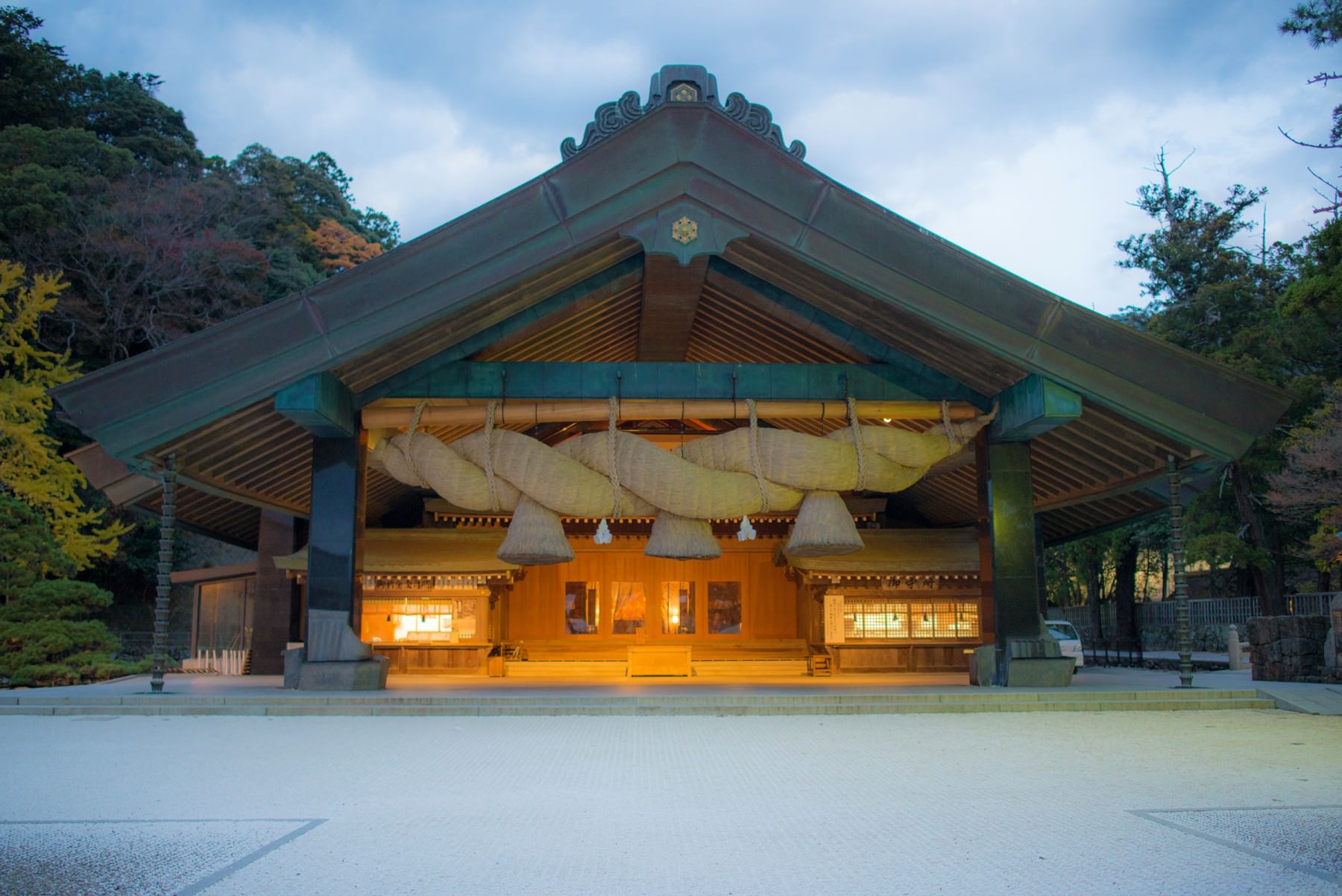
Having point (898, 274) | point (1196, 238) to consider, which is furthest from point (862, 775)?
point (1196, 238)

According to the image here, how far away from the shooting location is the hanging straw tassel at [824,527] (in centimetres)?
1271

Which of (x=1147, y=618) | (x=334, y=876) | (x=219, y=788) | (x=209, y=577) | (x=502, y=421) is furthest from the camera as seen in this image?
(x=1147, y=618)

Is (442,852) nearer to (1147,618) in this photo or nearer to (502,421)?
(502,421)

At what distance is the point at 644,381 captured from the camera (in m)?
Result: 13.2

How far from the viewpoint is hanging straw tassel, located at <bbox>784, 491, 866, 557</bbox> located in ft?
41.7

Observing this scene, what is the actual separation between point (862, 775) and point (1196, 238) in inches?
1210

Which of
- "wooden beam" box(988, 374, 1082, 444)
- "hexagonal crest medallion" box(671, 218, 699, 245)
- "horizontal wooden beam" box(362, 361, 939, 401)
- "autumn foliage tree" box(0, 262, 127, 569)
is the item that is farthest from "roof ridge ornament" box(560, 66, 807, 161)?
"autumn foliage tree" box(0, 262, 127, 569)

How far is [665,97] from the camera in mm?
11125

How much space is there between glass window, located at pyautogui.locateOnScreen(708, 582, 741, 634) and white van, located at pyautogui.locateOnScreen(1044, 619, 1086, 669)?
586 centimetres

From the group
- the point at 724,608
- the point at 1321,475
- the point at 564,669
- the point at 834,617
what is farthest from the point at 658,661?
the point at 1321,475

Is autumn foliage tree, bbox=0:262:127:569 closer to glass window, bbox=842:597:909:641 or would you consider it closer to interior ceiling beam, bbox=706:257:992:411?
interior ceiling beam, bbox=706:257:992:411

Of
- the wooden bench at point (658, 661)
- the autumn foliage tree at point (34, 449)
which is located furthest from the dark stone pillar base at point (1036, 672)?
the autumn foliage tree at point (34, 449)

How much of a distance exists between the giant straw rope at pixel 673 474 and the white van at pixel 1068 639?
7.62 metres

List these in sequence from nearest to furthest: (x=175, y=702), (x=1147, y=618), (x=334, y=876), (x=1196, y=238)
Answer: (x=334, y=876)
(x=175, y=702)
(x=1196, y=238)
(x=1147, y=618)
